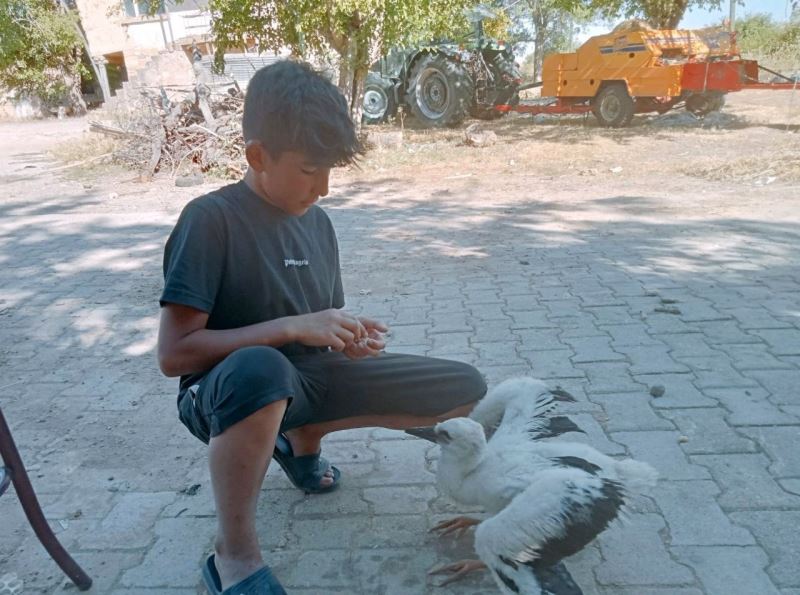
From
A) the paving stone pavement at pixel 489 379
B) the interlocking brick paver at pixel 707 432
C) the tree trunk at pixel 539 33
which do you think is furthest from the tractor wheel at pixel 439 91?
the tree trunk at pixel 539 33

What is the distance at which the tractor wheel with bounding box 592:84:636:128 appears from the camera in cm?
1342

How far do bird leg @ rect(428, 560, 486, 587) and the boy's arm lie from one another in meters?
0.79

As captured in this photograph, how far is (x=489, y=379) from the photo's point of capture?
3.60 m

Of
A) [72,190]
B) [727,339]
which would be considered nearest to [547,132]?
[72,190]

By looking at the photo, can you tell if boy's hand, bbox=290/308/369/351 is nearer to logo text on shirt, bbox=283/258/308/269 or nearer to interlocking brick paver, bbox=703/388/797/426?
logo text on shirt, bbox=283/258/308/269

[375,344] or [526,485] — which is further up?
[375,344]

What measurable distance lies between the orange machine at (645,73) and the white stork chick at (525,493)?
464 inches

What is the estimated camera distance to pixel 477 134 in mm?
12344

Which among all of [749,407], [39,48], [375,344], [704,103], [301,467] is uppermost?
[39,48]

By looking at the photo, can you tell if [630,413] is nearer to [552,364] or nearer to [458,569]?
[552,364]

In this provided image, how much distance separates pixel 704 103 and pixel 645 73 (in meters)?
2.11

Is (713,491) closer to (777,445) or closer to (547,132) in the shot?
(777,445)

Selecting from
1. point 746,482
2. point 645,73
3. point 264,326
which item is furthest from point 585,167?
point 264,326

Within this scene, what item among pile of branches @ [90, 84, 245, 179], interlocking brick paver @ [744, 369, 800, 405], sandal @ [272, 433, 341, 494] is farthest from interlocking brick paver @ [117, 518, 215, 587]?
pile of branches @ [90, 84, 245, 179]
